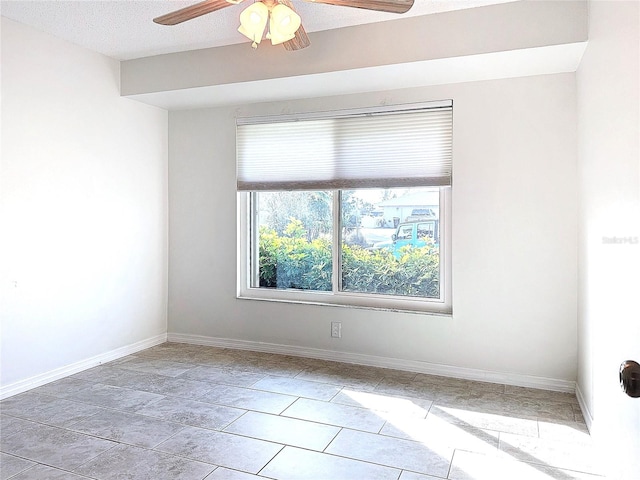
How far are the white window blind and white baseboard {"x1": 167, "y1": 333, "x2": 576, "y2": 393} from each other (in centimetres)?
141

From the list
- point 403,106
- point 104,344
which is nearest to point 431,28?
point 403,106

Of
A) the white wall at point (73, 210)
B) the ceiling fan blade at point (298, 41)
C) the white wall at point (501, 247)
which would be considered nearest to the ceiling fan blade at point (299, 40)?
the ceiling fan blade at point (298, 41)

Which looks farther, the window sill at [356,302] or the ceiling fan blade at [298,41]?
the window sill at [356,302]

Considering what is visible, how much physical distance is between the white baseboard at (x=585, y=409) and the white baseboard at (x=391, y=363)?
0.51 feet

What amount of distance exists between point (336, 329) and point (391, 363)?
0.53 metres

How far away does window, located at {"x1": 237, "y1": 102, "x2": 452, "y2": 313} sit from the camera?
3729 millimetres

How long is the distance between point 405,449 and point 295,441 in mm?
582

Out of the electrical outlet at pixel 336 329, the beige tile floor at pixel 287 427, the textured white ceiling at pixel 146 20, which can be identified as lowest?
the beige tile floor at pixel 287 427

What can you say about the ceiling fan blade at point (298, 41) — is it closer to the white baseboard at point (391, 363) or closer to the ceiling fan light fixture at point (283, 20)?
the ceiling fan light fixture at point (283, 20)

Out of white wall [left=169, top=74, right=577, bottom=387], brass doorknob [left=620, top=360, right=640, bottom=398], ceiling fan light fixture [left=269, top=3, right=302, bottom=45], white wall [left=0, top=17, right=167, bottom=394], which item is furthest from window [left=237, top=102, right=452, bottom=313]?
brass doorknob [left=620, top=360, right=640, bottom=398]

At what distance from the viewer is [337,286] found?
411 cm

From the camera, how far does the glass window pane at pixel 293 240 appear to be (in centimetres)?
416

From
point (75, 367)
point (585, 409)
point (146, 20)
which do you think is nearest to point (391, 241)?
point (585, 409)

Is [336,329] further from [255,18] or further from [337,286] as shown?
[255,18]
